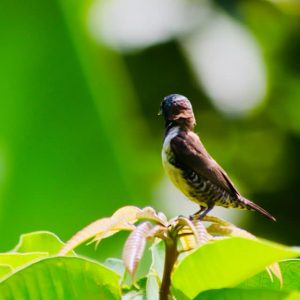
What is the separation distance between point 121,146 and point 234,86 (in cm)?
162

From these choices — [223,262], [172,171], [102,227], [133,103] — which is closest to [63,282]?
[102,227]

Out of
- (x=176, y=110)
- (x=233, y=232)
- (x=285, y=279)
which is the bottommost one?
(x=285, y=279)

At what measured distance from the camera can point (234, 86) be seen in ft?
13.2

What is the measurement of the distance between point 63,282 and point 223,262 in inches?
8.1

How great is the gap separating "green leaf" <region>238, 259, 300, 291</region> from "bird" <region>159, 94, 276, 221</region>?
0.64 feet

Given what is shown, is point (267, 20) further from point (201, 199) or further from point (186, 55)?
point (201, 199)

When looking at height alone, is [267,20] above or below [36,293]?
above

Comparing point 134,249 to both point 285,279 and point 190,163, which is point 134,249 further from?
point 190,163

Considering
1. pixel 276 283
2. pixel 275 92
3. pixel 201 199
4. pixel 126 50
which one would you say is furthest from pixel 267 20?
pixel 276 283

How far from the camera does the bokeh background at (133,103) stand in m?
2.41

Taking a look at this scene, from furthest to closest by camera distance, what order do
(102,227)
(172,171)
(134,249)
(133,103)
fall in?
(133,103), (172,171), (102,227), (134,249)

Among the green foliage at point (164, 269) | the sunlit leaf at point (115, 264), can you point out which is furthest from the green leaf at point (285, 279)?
the sunlit leaf at point (115, 264)

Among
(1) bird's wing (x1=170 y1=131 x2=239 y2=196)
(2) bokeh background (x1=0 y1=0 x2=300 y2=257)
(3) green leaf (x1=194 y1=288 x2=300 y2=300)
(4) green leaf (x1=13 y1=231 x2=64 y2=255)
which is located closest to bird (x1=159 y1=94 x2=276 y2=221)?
(1) bird's wing (x1=170 y1=131 x2=239 y2=196)

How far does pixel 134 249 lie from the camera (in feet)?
3.28
